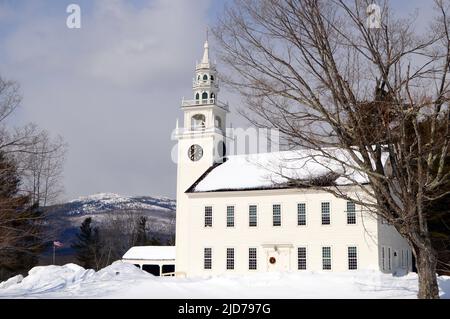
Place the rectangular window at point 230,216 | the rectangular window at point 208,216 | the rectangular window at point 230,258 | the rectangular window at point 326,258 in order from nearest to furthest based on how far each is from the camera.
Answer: the rectangular window at point 326,258, the rectangular window at point 230,258, the rectangular window at point 230,216, the rectangular window at point 208,216

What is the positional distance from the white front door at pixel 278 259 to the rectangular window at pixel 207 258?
14.5 feet

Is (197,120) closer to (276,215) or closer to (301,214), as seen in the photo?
(276,215)

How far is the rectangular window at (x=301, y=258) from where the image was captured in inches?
1563

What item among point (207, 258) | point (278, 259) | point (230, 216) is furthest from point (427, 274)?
point (207, 258)

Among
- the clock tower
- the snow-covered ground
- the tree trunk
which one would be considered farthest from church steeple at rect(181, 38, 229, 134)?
the tree trunk

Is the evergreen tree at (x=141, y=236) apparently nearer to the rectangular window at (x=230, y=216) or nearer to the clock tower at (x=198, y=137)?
the clock tower at (x=198, y=137)

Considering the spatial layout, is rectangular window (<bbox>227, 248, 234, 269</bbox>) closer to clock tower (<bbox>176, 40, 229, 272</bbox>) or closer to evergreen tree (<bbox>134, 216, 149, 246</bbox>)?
clock tower (<bbox>176, 40, 229, 272</bbox>)

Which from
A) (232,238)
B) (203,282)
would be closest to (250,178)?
(232,238)

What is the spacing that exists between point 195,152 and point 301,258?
13259 millimetres

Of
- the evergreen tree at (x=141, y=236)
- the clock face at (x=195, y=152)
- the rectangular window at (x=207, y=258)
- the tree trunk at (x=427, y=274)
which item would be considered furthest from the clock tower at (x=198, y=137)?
the evergreen tree at (x=141, y=236)

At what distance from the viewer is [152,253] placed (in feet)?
179

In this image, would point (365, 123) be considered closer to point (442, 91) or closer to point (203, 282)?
point (442, 91)

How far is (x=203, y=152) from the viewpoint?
47.6 m

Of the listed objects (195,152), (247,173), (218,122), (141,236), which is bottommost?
(141,236)
